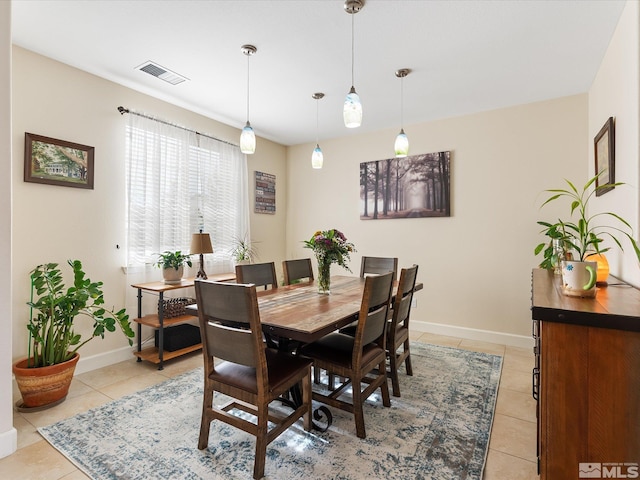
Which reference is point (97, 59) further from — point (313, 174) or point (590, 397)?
point (590, 397)

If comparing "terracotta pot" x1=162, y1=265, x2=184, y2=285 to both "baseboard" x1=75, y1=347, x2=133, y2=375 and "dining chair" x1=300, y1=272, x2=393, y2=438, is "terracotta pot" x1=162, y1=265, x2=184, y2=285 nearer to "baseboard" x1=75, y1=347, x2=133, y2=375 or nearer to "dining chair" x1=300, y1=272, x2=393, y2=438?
"baseboard" x1=75, y1=347, x2=133, y2=375

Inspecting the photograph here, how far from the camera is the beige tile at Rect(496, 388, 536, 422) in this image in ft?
7.11

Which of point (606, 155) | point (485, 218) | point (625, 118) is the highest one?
point (625, 118)

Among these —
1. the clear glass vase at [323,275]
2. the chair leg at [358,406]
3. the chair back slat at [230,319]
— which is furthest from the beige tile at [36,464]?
the clear glass vase at [323,275]

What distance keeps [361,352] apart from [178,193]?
105 inches

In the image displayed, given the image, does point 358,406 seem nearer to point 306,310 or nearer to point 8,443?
point 306,310

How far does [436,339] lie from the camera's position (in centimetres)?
378

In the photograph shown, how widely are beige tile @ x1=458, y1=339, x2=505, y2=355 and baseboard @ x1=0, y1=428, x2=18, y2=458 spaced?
143 inches

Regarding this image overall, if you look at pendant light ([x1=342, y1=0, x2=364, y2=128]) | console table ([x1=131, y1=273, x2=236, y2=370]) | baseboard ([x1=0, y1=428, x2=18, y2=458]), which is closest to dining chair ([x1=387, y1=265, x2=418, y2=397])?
pendant light ([x1=342, y1=0, x2=364, y2=128])

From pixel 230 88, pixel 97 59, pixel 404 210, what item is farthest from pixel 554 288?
pixel 97 59

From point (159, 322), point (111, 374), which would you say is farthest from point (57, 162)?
point (111, 374)

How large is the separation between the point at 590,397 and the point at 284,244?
14.3 feet

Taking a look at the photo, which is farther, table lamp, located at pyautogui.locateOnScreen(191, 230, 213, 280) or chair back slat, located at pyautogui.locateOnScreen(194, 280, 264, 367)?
table lamp, located at pyautogui.locateOnScreen(191, 230, 213, 280)

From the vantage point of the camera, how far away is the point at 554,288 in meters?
1.64
